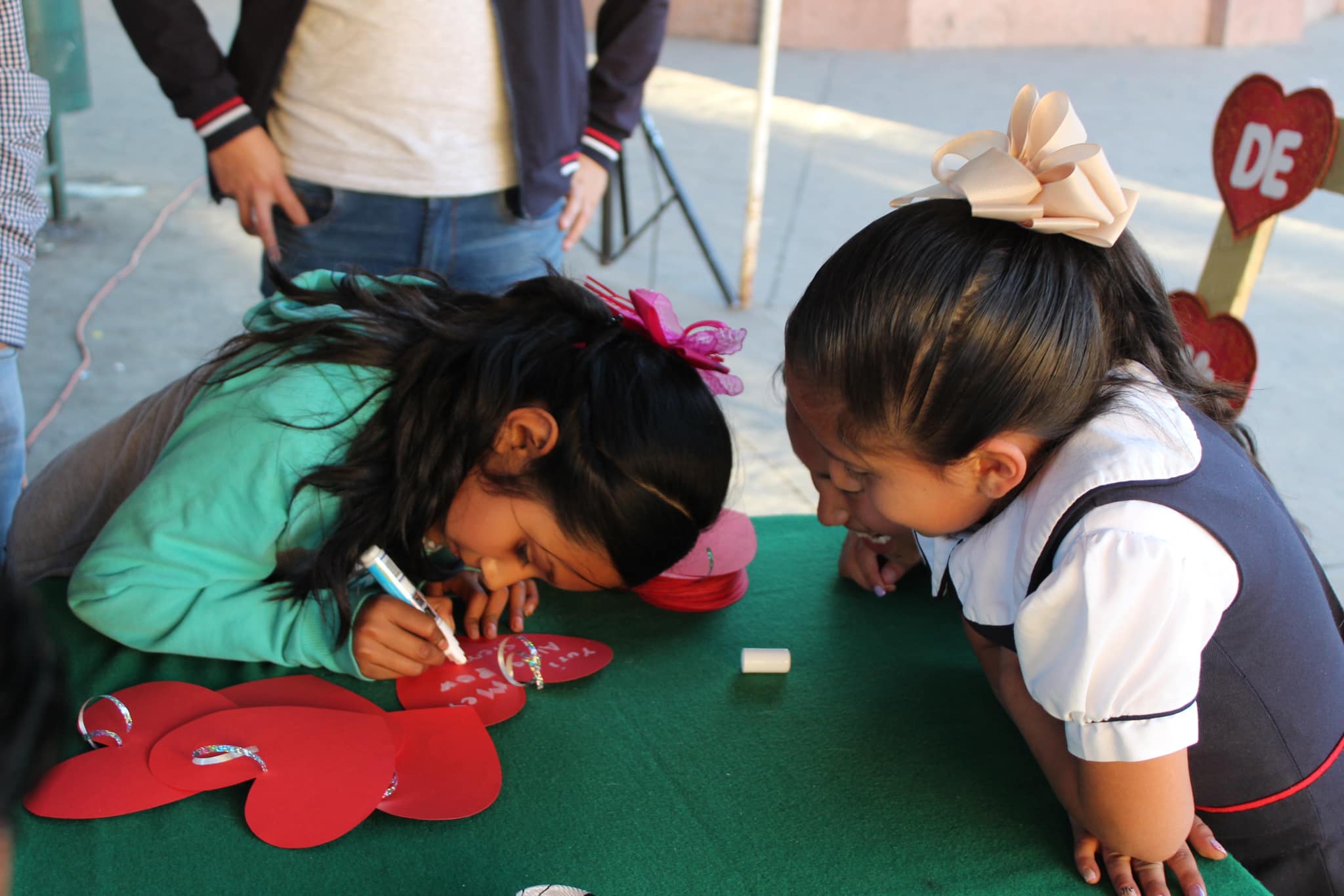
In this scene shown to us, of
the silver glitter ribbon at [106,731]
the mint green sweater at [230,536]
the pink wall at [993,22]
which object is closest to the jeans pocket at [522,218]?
the mint green sweater at [230,536]

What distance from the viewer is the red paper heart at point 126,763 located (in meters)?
0.93

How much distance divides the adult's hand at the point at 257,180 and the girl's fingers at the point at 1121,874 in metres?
1.29

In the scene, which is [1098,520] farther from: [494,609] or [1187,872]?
[494,609]

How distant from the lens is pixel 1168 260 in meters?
4.10

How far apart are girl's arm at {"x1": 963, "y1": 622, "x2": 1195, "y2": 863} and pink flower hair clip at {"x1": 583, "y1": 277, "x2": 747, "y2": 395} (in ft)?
1.67

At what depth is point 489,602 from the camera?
1.30 m

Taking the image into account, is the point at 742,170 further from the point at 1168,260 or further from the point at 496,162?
the point at 496,162

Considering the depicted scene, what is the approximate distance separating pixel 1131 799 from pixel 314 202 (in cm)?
131

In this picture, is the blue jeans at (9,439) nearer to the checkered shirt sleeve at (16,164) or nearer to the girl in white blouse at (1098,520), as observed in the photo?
the checkered shirt sleeve at (16,164)

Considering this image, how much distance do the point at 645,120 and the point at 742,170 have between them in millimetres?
1389

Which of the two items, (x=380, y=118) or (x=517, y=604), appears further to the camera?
(x=380, y=118)

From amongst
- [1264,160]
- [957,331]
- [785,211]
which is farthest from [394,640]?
[785,211]

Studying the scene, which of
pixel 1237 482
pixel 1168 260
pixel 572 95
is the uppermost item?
pixel 572 95

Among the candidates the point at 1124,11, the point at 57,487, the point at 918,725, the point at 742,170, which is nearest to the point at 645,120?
the point at 742,170
